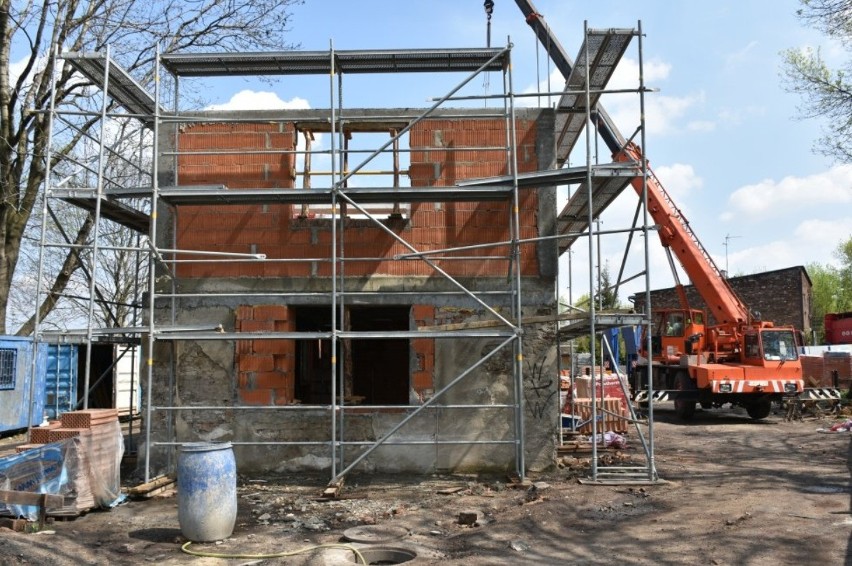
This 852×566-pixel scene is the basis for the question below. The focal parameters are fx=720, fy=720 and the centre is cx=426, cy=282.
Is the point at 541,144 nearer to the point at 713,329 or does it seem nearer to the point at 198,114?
the point at 198,114

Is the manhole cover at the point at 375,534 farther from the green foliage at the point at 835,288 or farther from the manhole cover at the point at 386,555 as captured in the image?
the green foliage at the point at 835,288

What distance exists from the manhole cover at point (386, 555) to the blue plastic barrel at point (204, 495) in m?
1.52

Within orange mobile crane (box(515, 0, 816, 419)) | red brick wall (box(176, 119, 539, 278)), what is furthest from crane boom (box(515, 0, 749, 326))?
red brick wall (box(176, 119, 539, 278))

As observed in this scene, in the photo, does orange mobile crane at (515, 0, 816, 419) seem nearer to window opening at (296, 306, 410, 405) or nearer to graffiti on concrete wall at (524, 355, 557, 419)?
window opening at (296, 306, 410, 405)

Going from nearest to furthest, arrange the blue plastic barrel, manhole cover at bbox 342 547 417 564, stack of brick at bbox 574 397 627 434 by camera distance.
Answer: manhole cover at bbox 342 547 417 564 → the blue plastic barrel → stack of brick at bbox 574 397 627 434

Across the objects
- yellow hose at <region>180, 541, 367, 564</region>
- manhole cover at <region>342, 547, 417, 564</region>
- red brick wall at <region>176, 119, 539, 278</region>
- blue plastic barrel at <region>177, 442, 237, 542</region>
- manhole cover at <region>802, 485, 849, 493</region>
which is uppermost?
red brick wall at <region>176, 119, 539, 278</region>

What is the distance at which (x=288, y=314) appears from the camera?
11.0 meters

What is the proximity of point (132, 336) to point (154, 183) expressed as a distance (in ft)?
9.76

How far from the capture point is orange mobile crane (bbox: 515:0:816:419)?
17.2 metres

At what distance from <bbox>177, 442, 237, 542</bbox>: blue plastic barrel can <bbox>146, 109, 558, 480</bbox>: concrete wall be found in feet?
9.38

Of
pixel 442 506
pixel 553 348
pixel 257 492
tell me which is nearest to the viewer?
pixel 442 506

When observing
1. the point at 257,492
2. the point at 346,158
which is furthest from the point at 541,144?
the point at 257,492

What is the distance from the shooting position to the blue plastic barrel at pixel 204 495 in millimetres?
7309

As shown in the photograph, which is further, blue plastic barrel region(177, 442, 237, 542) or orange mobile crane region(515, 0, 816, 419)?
orange mobile crane region(515, 0, 816, 419)
